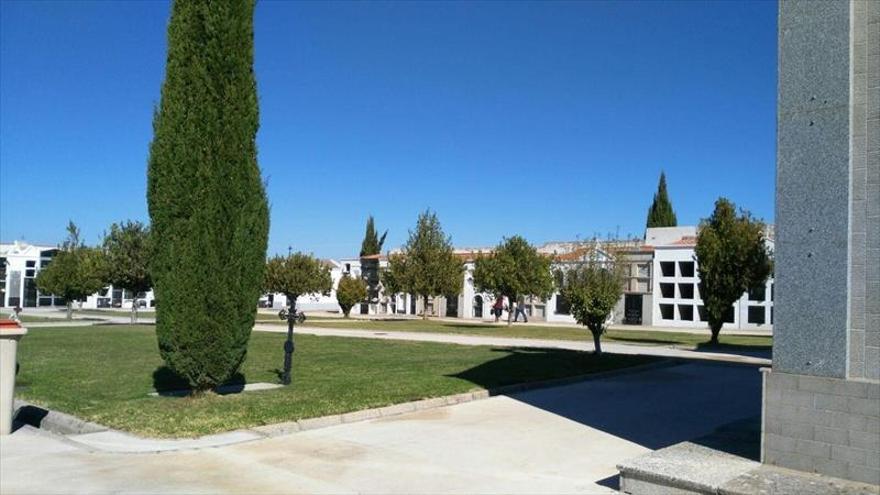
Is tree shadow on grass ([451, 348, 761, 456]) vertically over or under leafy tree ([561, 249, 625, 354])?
under

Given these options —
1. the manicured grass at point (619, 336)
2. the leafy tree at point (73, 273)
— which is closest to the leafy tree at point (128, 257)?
the leafy tree at point (73, 273)

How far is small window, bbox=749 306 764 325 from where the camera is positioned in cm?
5506

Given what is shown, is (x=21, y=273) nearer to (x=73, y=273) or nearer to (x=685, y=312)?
(x=73, y=273)

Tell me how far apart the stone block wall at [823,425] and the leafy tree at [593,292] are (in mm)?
12693

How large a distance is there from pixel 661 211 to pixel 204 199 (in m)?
76.1

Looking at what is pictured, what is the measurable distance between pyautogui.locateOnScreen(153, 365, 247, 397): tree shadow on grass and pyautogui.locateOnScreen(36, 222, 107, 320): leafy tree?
86.2ft

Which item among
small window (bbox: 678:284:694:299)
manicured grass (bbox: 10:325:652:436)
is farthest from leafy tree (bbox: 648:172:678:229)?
manicured grass (bbox: 10:325:652:436)

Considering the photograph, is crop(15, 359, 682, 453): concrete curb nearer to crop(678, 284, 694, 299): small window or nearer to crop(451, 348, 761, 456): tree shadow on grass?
crop(451, 348, 761, 456): tree shadow on grass

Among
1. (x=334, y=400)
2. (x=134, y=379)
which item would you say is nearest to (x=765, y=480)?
(x=334, y=400)

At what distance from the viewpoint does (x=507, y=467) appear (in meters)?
7.54

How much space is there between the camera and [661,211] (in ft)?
266

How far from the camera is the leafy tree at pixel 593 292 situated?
62.6 feet

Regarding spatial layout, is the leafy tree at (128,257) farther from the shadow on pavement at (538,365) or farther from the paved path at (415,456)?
the paved path at (415,456)

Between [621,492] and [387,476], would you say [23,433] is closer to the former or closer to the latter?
[387,476]
